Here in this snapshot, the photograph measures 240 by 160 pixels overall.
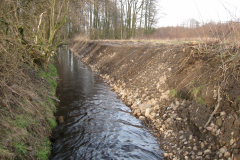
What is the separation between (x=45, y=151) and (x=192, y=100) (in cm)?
376

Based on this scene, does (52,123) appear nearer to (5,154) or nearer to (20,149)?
(20,149)

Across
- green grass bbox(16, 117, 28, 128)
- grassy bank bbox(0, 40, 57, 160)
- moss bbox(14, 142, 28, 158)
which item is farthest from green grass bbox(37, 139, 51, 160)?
green grass bbox(16, 117, 28, 128)

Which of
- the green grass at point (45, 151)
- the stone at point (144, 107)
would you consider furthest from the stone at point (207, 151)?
the green grass at point (45, 151)

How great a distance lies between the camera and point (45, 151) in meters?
3.45

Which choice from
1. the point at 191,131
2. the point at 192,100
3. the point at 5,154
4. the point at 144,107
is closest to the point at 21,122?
the point at 5,154

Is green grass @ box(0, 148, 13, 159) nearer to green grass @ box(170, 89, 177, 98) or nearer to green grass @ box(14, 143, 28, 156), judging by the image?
green grass @ box(14, 143, 28, 156)

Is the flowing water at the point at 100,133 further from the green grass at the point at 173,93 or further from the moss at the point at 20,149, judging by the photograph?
the green grass at the point at 173,93

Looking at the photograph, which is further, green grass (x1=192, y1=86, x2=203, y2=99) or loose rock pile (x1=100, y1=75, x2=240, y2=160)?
green grass (x1=192, y1=86, x2=203, y2=99)

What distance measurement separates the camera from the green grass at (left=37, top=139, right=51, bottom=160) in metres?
3.30

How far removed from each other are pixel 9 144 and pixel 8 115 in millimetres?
773

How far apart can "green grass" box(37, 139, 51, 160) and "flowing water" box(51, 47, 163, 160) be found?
0.14m

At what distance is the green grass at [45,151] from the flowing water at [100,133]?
5.5 inches

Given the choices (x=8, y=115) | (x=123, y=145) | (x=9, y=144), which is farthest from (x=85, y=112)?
(x=9, y=144)

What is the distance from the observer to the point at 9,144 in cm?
288
